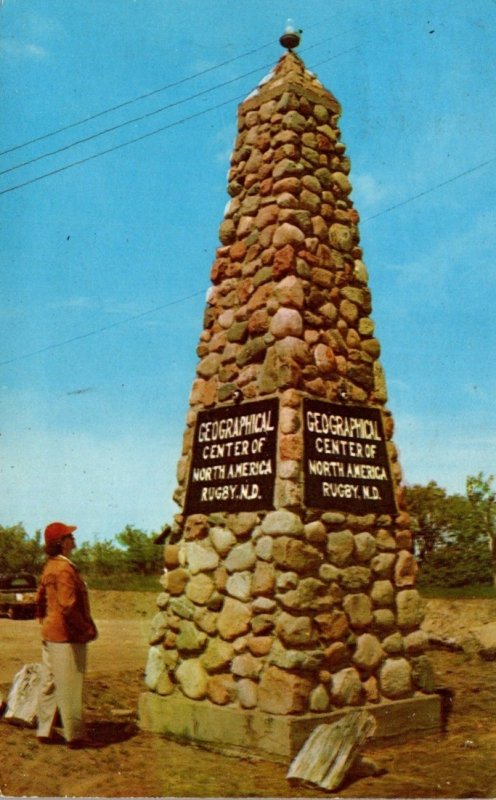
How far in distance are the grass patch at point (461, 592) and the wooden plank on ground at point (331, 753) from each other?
956 centimetres

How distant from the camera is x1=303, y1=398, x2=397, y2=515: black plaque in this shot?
6.09 meters

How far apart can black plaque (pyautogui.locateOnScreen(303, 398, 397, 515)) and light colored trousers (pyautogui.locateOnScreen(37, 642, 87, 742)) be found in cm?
→ 208

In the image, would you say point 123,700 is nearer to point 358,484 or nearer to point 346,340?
point 358,484

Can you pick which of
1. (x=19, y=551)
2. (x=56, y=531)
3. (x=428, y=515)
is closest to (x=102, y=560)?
(x=19, y=551)

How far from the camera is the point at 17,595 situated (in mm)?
15539

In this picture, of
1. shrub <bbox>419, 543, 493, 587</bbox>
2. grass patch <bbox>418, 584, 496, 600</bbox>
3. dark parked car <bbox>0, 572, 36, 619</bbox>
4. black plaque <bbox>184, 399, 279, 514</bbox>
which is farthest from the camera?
shrub <bbox>419, 543, 493, 587</bbox>

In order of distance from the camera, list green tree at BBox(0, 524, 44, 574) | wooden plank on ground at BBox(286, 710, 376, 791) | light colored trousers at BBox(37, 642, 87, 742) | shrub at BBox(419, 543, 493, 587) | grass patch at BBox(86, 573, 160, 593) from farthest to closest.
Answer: green tree at BBox(0, 524, 44, 574), grass patch at BBox(86, 573, 160, 593), shrub at BBox(419, 543, 493, 587), light colored trousers at BBox(37, 642, 87, 742), wooden plank on ground at BBox(286, 710, 376, 791)

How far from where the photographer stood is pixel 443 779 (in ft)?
17.2

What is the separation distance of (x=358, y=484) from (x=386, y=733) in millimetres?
1947

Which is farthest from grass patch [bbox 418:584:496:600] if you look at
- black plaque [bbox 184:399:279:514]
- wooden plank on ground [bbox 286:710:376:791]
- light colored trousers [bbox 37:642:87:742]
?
light colored trousers [bbox 37:642:87:742]

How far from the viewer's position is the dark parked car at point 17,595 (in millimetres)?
15531

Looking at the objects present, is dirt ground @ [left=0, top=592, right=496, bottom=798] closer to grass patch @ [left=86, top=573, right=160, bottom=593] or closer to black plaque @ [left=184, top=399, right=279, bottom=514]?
black plaque @ [left=184, top=399, right=279, bottom=514]

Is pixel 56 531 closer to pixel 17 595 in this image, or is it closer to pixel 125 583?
pixel 17 595

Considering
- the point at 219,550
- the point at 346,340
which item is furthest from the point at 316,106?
the point at 219,550
